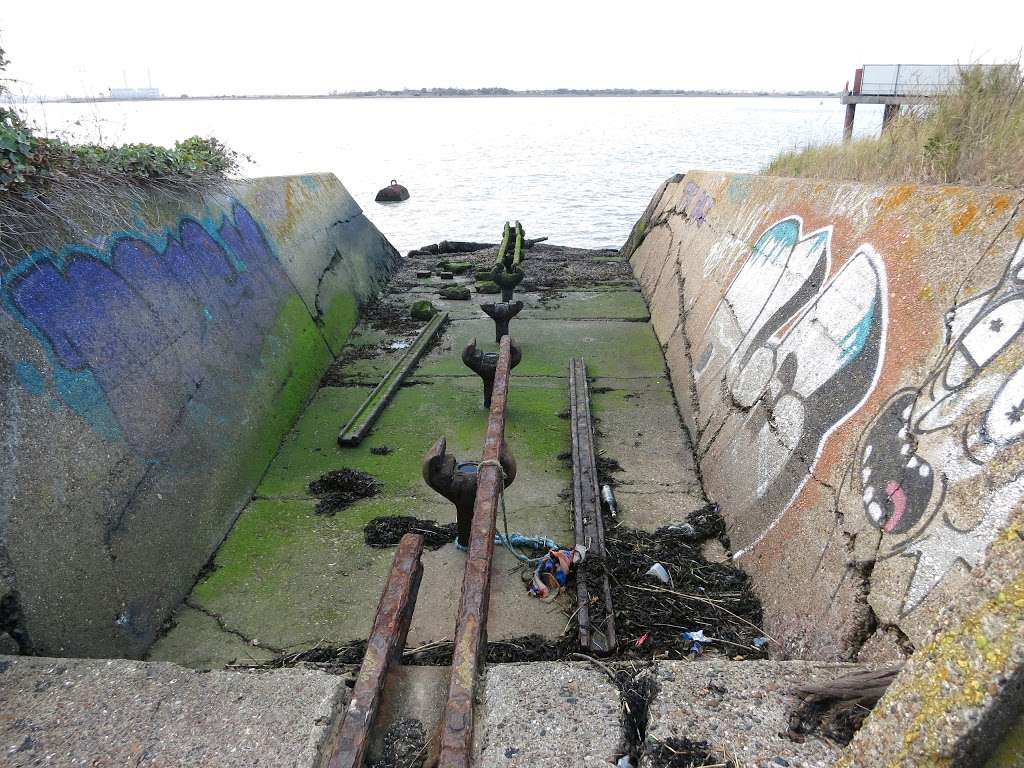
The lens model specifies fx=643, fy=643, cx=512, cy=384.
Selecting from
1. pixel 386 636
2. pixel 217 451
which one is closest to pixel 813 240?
pixel 386 636

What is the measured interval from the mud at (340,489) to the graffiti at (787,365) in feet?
8.00

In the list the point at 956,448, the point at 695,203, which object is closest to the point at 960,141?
the point at 956,448

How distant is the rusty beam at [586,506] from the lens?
3162 millimetres

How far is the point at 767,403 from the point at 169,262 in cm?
427

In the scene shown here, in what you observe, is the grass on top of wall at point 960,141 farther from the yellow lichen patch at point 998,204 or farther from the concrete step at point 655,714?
the concrete step at point 655,714

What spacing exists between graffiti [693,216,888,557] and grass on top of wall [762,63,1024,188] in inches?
30.3

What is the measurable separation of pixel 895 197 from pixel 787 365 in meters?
1.12

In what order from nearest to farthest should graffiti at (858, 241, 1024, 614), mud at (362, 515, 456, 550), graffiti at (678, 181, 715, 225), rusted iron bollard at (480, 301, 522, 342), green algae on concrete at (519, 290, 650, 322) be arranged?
graffiti at (858, 241, 1024, 614)
mud at (362, 515, 456, 550)
rusted iron bollard at (480, 301, 522, 342)
graffiti at (678, 181, 715, 225)
green algae on concrete at (519, 290, 650, 322)

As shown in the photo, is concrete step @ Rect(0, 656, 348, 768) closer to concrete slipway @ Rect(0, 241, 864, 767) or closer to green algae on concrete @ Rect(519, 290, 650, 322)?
concrete slipway @ Rect(0, 241, 864, 767)

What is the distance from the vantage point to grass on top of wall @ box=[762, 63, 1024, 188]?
12.3ft

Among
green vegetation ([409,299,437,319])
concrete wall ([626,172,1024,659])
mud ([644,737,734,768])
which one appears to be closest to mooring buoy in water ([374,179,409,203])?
green vegetation ([409,299,437,319])

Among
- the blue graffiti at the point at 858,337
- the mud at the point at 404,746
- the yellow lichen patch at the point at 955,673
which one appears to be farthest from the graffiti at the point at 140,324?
the blue graffiti at the point at 858,337

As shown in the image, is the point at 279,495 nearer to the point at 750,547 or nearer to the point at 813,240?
the point at 750,547

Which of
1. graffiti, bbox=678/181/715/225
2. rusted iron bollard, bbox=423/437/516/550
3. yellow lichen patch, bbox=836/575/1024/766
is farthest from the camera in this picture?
graffiti, bbox=678/181/715/225
